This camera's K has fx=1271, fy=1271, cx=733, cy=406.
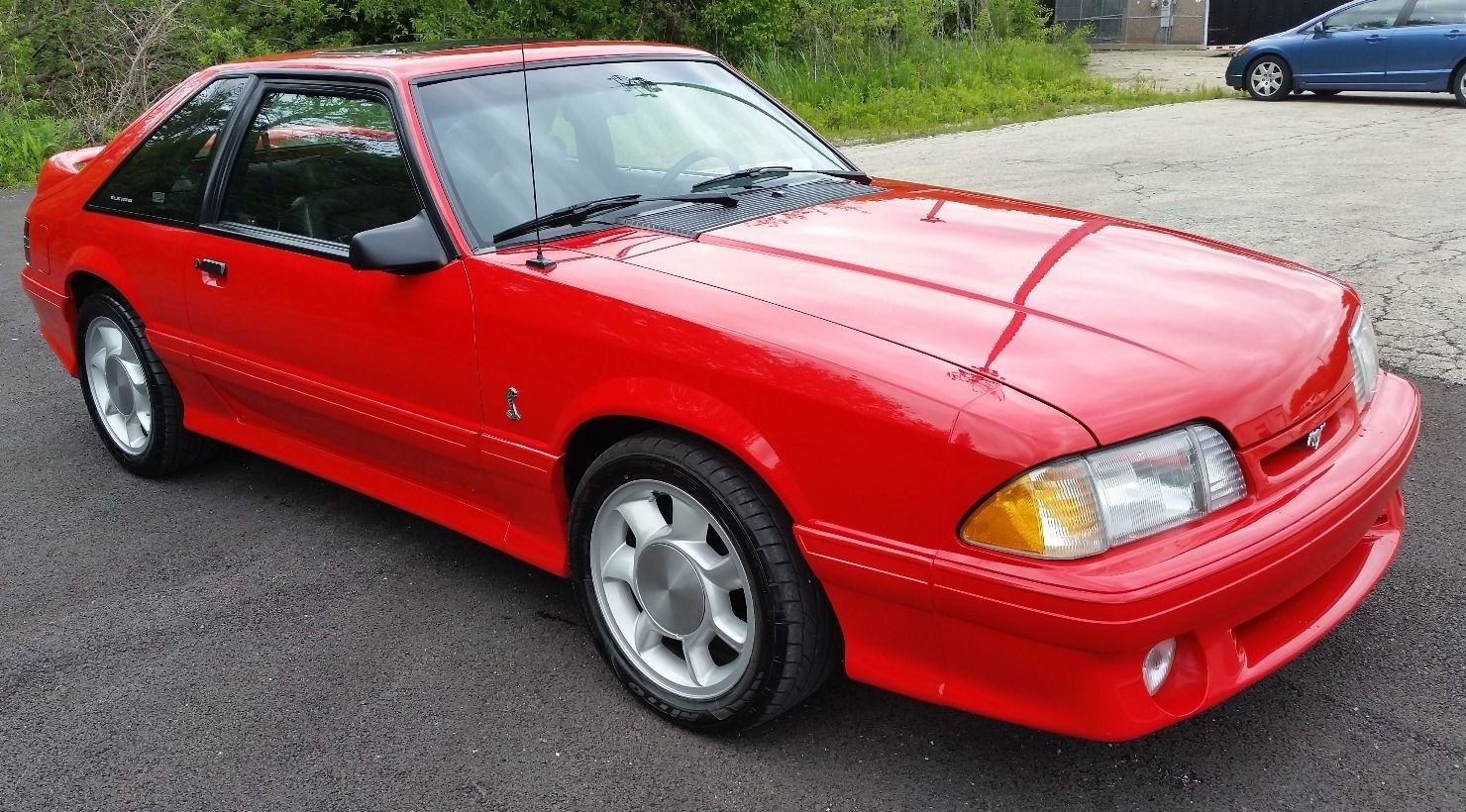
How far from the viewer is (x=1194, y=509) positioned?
2.40 m

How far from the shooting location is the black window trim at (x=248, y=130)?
132 inches

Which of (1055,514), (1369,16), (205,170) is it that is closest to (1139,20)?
(1369,16)

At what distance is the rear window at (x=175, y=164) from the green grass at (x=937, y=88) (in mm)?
10405

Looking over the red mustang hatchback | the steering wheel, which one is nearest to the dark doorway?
the red mustang hatchback

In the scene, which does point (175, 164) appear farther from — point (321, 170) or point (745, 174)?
point (745, 174)

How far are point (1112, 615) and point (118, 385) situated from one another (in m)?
3.80

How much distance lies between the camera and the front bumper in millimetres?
2252

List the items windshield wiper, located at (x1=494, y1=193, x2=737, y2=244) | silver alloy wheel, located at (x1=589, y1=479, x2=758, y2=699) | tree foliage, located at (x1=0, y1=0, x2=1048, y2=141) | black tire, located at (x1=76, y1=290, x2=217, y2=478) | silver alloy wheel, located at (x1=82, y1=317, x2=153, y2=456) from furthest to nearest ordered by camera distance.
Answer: tree foliage, located at (x1=0, y1=0, x2=1048, y2=141), silver alloy wheel, located at (x1=82, y1=317, x2=153, y2=456), black tire, located at (x1=76, y1=290, x2=217, y2=478), windshield wiper, located at (x1=494, y1=193, x2=737, y2=244), silver alloy wheel, located at (x1=589, y1=479, x2=758, y2=699)

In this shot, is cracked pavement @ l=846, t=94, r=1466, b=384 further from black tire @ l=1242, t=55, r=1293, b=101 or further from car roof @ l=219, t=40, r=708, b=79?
car roof @ l=219, t=40, r=708, b=79

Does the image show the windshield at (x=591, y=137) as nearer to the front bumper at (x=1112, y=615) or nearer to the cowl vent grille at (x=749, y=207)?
the cowl vent grille at (x=749, y=207)

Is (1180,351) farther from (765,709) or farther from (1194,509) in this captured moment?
(765,709)

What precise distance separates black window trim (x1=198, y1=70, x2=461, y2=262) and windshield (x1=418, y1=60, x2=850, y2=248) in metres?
0.07

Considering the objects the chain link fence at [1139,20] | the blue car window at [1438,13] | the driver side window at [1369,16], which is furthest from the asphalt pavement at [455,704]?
the chain link fence at [1139,20]

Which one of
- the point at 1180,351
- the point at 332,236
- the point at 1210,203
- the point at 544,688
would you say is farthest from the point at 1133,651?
the point at 1210,203
